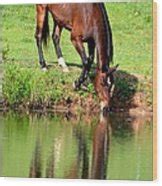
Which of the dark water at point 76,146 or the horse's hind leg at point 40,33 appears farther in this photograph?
the horse's hind leg at point 40,33

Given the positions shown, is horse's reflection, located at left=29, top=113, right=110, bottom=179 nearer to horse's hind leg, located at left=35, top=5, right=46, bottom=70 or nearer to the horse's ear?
the horse's ear

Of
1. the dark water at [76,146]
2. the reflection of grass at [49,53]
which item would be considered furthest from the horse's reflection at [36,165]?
the reflection of grass at [49,53]

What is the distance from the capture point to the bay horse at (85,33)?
2322 millimetres

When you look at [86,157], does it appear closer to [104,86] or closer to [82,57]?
[104,86]

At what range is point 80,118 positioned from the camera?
2.33m

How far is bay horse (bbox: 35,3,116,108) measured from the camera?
2.32 metres

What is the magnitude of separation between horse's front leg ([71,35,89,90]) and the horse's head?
5cm

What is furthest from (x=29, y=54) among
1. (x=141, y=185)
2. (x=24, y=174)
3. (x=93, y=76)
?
(x=141, y=185)

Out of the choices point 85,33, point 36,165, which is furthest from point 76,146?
point 85,33

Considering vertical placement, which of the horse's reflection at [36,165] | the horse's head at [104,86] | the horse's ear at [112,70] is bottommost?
the horse's reflection at [36,165]

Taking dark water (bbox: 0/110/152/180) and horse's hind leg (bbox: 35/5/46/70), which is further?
horse's hind leg (bbox: 35/5/46/70)

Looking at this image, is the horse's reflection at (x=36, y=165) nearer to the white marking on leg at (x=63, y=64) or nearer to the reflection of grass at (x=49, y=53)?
the reflection of grass at (x=49, y=53)

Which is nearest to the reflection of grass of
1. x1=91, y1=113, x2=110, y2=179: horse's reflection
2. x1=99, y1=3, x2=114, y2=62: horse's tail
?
x1=99, y1=3, x2=114, y2=62: horse's tail

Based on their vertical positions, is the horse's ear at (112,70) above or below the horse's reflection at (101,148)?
above
